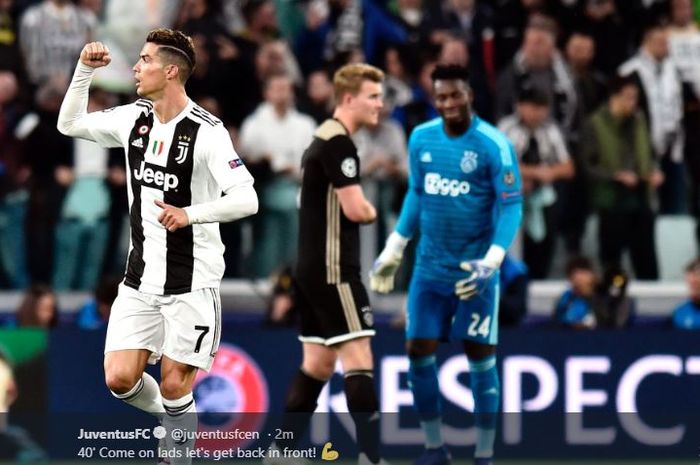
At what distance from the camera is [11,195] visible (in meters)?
12.7

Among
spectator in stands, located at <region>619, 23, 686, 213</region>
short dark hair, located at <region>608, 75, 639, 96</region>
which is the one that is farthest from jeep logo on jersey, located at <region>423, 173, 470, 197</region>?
spectator in stands, located at <region>619, 23, 686, 213</region>

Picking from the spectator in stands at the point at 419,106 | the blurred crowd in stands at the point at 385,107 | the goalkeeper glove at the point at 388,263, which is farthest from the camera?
the spectator in stands at the point at 419,106

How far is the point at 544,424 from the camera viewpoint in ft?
35.9

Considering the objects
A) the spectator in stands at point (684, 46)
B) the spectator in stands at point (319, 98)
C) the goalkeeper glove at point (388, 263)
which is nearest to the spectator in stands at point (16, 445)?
the goalkeeper glove at point (388, 263)

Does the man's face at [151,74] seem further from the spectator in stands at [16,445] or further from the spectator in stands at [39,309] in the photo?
the spectator in stands at [39,309]

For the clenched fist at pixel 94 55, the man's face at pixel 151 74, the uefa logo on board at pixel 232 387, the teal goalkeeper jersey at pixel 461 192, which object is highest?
the clenched fist at pixel 94 55

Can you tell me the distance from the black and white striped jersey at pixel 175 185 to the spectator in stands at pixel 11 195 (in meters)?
4.56

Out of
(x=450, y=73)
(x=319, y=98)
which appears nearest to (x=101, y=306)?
(x=319, y=98)

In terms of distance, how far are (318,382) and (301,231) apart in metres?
0.84

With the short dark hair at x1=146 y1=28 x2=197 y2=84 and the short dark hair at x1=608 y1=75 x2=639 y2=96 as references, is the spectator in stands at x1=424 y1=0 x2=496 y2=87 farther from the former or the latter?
the short dark hair at x1=146 y1=28 x2=197 y2=84

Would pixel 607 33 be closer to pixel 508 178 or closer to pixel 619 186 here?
pixel 619 186

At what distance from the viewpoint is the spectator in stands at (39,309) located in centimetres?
1212

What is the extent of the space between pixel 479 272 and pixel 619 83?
167 inches

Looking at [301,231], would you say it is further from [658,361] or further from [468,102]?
[658,361]
